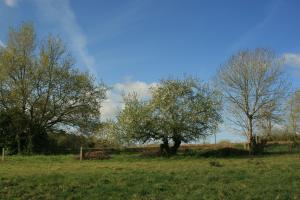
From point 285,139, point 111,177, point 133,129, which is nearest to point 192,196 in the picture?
point 111,177

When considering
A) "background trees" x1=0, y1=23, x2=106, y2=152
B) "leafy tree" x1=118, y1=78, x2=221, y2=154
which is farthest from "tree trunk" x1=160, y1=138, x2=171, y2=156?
"background trees" x1=0, y1=23, x2=106, y2=152

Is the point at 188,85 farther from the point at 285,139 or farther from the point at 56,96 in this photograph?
the point at 285,139

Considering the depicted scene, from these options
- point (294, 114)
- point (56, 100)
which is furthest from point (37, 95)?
point (294, 114)

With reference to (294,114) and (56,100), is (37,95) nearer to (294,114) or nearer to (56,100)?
(56,100)

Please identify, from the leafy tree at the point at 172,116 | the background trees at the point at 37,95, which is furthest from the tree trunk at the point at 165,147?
the background trees at the point at 37,95

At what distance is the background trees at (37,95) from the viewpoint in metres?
50.9

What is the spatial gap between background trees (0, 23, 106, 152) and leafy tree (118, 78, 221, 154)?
1251 centimetres

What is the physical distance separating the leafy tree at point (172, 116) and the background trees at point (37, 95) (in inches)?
493

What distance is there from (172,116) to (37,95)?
740 inches

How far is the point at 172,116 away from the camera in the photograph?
41281mm

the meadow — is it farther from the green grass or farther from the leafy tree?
the leafy tree

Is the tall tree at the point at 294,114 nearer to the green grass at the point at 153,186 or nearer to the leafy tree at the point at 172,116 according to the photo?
the leafy tree at the point at 172,116

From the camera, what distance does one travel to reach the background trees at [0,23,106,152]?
5094 cm

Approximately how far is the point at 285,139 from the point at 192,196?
5157 cm
